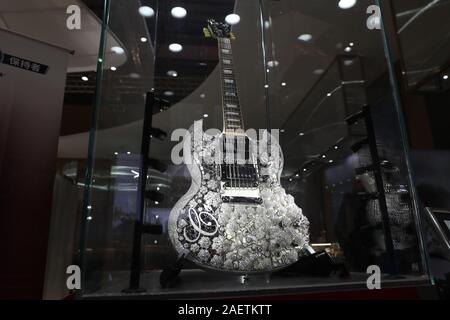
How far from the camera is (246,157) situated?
1.40 meters

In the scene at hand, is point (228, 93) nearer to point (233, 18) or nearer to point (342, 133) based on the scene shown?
point (342, 133)

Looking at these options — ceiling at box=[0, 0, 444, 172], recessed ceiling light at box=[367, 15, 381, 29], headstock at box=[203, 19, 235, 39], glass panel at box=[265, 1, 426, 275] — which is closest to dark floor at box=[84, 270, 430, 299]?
glass panel at box=[265, 1, 426, 275]

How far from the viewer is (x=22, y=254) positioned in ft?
4.32

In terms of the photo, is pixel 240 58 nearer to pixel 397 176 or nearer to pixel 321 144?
pixel 321 144

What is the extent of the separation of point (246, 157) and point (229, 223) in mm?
325

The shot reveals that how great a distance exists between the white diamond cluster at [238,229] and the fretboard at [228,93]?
7.2 inches

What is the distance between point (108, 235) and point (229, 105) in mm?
794

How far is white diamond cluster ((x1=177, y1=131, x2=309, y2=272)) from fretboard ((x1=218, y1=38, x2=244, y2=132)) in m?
0.18

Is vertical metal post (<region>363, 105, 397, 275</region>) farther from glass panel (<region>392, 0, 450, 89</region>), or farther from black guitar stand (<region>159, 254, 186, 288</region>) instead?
glass panel (<region>392, 0, 450, 89</region>)

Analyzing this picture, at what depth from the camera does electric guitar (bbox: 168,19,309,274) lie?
117 centimetres

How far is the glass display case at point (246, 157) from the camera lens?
3.81ft

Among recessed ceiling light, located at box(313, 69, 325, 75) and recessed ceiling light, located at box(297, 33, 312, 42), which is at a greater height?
recessed ceiling light, located at box(297, 33, 312, 42)

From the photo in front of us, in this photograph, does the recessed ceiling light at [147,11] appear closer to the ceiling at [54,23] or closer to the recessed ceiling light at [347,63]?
the ceiling at [54,23]

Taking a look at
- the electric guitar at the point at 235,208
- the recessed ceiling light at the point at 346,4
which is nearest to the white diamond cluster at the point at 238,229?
the electric guitar at the point at 235,208
